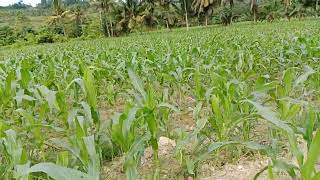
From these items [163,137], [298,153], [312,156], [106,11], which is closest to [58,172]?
[312,156]

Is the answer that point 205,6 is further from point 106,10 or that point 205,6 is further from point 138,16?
point 106,10

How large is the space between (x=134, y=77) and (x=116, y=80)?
2.22 m

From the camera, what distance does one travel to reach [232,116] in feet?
8.18

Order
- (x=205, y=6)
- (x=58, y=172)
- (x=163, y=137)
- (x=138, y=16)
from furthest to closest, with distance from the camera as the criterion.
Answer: (x=205, y=6), (x=138, y=16), (x=163, y=137), (x=58, y=172)

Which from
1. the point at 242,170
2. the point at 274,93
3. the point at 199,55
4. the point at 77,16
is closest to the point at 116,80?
the point at 199,55

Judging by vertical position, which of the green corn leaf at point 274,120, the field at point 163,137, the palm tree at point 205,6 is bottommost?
the field at point 163,137

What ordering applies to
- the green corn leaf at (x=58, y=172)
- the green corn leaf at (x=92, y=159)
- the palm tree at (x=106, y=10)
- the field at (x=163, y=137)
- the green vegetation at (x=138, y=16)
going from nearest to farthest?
the green corn leaf at (x=58, y=172) < the green corn leaf at (x=92, y=159) < the field at (x=163, y=137) < the palm tree at (x=106, y=10) < the green vegetation at (x=138, y=16)

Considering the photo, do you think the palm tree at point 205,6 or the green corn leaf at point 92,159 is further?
the palm tree at point 205,6

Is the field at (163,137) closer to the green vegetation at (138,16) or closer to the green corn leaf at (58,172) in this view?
the green corn leaf at (58,172)

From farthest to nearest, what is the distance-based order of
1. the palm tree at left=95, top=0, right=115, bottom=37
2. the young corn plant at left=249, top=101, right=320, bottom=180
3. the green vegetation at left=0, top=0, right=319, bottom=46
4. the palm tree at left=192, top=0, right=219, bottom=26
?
1. the palm tree at left=192, top=0, right=219, bottom=26
2. the green vegetation at left=0, top=0, right=319, bottom=46
3. the palm tree at left=95, top=0, right=115, bottom=37
4. the young corn plant at left=249, top=101, right=320, bottom=180

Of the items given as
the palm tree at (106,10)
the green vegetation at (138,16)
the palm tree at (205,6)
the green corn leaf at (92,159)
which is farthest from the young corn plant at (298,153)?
the palm tree at (205,6)

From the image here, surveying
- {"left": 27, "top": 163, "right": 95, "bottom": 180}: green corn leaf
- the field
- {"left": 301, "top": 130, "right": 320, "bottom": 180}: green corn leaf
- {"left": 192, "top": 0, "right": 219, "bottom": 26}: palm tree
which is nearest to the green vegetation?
{"left": 192, "top": 0, "right": 219, "bottom": 26}: palm tree

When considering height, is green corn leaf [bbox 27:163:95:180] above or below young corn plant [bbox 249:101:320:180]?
above

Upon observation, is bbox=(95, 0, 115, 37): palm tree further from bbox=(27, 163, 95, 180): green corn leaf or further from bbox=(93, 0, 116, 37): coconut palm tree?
bbox=(27, 163, 95, 180): green corn leaf
